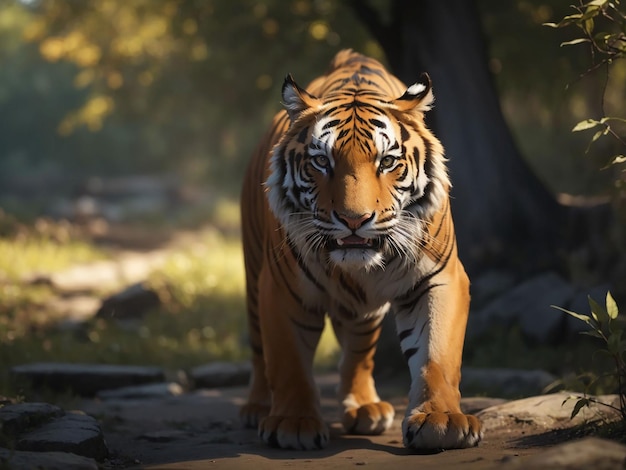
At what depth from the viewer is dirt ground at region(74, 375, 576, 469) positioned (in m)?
3.84

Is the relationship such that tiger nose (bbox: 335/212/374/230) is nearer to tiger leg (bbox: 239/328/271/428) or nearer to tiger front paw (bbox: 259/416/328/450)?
tiger front paw (bbox: 259/416/328/450)

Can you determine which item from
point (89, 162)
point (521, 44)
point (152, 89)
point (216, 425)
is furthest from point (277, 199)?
point (89, 162)

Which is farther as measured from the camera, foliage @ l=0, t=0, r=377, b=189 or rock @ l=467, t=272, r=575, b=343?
foliage @ l=0, t=0, r=377, b=189

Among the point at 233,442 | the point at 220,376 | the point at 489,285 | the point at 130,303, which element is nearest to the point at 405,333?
the point at 233,442

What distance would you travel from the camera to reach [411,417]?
13.5ft

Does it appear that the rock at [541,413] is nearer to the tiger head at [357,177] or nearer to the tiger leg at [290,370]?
the tiger leg at [290,370]

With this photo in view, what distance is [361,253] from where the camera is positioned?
4.10m

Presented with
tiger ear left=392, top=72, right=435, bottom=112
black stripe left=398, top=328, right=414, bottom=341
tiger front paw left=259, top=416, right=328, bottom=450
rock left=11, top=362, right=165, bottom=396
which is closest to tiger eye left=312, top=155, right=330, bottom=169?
tiger ear left=392, top=72, right=435, bottom=112

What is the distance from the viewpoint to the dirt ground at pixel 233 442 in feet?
12.6

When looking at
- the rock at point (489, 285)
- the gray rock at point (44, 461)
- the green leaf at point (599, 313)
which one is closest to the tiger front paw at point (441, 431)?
the green leaf at point (599, 313)

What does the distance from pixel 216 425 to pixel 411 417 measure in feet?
5.79

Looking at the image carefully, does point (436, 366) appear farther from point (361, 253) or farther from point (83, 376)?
point (83, 376)

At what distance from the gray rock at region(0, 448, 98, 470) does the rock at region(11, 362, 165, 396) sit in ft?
8.74

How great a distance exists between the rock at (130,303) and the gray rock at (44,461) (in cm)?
599
